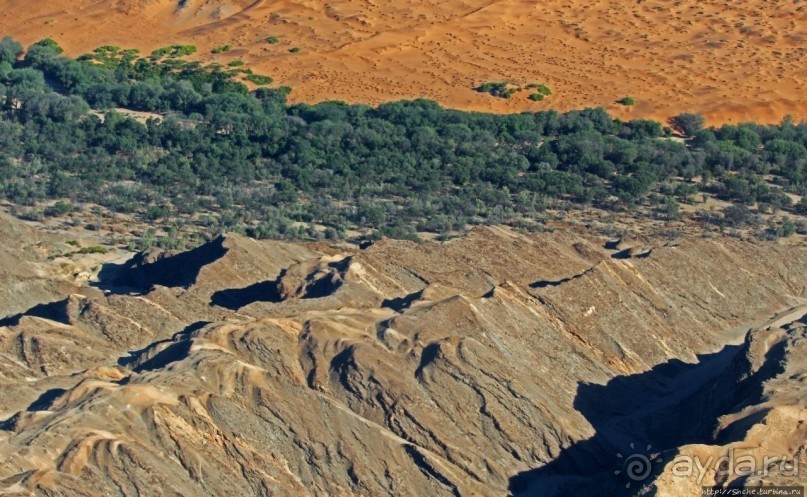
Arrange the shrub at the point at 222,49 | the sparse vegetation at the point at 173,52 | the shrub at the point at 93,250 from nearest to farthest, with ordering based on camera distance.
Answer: the shrub at the point at 93,250
the sparse vegetation at the point at 173,52
the shrub at the point at 222,49

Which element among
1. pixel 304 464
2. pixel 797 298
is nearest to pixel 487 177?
pixel 797 298

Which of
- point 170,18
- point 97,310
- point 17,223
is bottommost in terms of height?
point 170,18

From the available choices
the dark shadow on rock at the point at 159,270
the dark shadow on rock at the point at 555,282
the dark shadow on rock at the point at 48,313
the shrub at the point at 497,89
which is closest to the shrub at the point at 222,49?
the shrub at the point at 497,89

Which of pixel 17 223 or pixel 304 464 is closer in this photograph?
pixel 304 464

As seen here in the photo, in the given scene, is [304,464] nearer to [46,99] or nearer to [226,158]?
[226,158]

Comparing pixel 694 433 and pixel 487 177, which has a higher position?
pixel 694 433

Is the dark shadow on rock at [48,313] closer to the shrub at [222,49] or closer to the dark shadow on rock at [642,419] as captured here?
the dark shadow on rock at [642,419]
